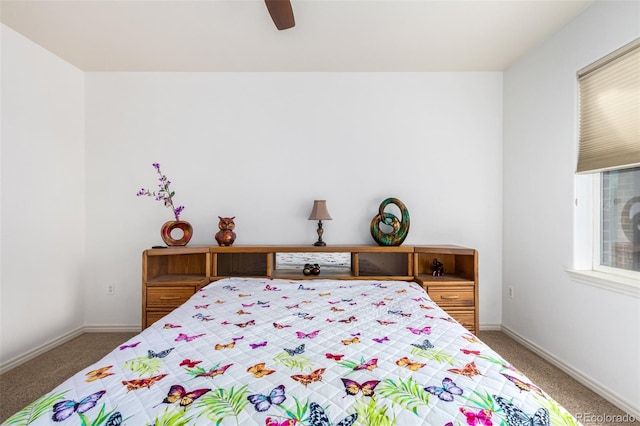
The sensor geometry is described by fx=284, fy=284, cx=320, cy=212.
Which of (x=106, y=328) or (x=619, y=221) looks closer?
(x=619, y=221)

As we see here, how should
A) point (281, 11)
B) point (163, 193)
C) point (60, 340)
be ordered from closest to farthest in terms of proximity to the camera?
1. point (281, 11)
2. point (60, 340)
3. point (163, 193)

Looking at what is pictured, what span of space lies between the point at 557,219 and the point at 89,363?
12.7 feet

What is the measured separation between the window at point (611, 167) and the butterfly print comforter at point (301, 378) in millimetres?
1353

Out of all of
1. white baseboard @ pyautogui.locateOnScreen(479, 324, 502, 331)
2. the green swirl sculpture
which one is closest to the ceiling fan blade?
the green swirl sculpture

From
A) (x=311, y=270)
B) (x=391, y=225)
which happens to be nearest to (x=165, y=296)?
(x=311, y=270)

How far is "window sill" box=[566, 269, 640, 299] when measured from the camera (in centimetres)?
165

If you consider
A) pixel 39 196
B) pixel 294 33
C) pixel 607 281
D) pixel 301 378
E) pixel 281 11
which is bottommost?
pixel 301 378

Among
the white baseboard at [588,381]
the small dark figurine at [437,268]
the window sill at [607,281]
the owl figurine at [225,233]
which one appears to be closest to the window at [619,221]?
the window sill at [607,281]

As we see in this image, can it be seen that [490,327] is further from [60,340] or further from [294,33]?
[60,340]

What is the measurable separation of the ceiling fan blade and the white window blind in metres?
2.00

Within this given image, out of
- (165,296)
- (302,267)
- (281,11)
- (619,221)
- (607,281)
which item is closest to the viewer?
(281,11)

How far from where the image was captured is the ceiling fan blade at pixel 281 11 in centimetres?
147

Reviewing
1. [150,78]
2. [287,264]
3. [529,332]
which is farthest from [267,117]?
[529,332]

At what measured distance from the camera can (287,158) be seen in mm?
2883
